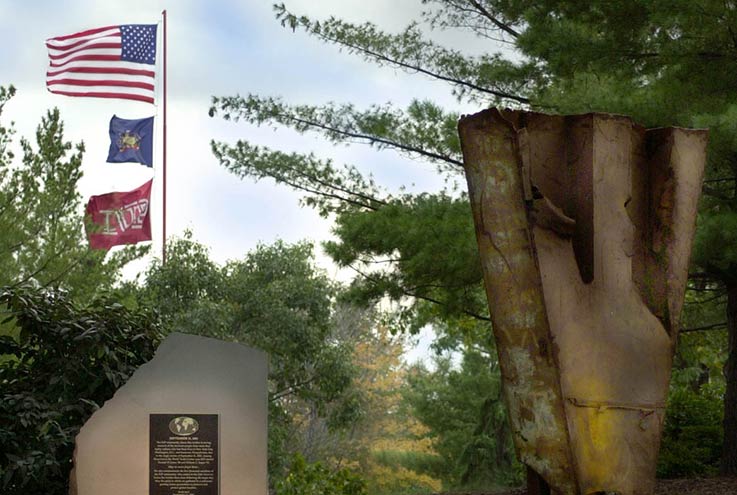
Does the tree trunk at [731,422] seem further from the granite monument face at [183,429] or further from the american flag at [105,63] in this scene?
the american flag at [105,63]

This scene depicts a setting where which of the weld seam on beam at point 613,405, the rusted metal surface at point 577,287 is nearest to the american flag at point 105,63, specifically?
the rusted metal surface at point 577,287

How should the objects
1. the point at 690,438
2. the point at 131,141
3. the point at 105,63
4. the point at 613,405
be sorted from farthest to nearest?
the point at 131,141 → the point at 105,63 → the point at 690,438 → the point at 613,405

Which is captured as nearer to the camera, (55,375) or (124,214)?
(55,375)

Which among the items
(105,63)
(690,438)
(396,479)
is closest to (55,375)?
(690,438)

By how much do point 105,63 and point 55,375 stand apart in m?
11.8

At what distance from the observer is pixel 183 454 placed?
8664 mm

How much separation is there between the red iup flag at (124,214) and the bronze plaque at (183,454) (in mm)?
12747

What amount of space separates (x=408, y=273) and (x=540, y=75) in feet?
9.91

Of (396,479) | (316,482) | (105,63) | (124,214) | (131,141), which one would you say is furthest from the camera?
(396,479)

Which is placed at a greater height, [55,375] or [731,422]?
[55,375]

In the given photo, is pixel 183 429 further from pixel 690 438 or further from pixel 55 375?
pixel 690 438

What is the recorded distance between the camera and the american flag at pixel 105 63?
65.8ft

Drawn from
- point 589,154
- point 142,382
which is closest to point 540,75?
point 142,382

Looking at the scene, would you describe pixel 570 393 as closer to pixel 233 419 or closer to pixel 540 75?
pixel 233 419
